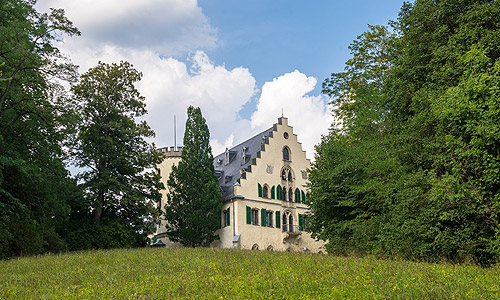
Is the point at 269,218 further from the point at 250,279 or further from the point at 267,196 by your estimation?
the point at 250,279

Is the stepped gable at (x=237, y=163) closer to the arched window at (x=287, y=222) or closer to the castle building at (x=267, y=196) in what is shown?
the castle building at (x=267, y=196)

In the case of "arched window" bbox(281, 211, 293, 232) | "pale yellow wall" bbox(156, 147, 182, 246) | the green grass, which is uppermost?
"pale yellow wall" bbox(156, 147, 182, 246)

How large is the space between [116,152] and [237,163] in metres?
19.0

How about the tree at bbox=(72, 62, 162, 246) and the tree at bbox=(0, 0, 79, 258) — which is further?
the tree at bbox=(72, 62, 162, 246)

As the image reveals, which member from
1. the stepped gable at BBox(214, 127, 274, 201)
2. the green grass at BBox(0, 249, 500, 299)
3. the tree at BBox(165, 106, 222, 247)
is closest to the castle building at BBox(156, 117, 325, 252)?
the stepped gable at BBox(214, 127, 274, 201)

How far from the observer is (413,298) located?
9.82 m

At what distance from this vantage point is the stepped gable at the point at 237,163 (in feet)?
162

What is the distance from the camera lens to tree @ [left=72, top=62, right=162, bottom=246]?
36.2 meters

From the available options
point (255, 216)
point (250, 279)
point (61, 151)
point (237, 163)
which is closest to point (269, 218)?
point (255, 216)

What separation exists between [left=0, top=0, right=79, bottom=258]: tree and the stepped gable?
22796 mm

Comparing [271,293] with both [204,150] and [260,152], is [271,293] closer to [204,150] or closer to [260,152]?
[204,150]

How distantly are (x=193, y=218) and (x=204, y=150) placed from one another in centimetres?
703

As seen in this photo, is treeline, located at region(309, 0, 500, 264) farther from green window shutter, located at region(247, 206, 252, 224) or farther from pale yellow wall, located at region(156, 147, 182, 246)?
pale yellow wall, located at region(156, 147, 182, 246)

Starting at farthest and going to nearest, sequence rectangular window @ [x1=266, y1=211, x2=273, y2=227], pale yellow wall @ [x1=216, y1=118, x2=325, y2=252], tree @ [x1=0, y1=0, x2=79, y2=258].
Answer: rectangular window @ [x1=266, y1=211, x2=273, y2=227]
pale yellow wall @ [x1=216, y1=118, x2=325, y2=252]
tree @ [x1=0, y1=0, x2=79, y2=258]
